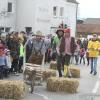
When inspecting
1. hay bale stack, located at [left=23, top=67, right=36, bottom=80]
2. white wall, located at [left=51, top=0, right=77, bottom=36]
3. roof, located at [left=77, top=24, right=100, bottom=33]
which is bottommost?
roof, located at [left=77, top=24, right=100, bottom=33]

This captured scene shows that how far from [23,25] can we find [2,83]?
129 ft

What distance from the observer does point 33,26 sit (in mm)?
51625

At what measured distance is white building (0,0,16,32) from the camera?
48.3 m

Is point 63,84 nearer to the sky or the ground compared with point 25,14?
nearer to the ground

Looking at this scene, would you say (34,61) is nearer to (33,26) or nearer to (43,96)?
(43,96)

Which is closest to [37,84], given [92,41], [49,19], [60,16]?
[92,41]

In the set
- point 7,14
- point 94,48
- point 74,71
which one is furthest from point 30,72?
point 7,14

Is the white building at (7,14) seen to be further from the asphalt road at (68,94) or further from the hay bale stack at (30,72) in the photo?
the hay bale stack at (30,72)

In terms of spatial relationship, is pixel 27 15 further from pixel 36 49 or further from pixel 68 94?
pixel 68 94

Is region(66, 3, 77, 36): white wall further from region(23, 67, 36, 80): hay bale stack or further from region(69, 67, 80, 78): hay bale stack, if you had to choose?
region(23, 67, 36, 80): hay bale stack

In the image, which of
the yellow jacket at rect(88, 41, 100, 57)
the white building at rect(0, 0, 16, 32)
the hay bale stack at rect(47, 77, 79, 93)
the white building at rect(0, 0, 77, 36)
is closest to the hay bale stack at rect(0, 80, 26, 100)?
the hay bale stack at rect(47, 77, 79, 93)

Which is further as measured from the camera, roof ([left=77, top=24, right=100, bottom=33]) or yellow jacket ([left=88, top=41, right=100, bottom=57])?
roof ([left=77, top=24, right=100, bottom=33])

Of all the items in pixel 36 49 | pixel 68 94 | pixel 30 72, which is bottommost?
pixel 68 94

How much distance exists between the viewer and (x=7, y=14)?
165ft
